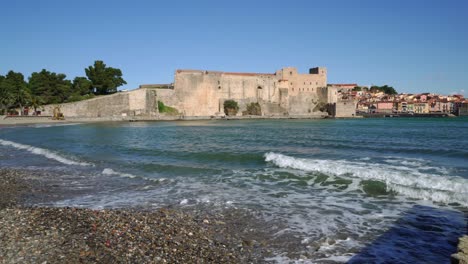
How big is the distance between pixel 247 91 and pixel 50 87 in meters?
29.3

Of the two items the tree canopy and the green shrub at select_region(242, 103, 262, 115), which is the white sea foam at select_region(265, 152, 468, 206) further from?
the green shrub at select_region(242, 103, 262, 115)

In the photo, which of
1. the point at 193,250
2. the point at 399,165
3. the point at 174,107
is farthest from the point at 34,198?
the point at 174,107

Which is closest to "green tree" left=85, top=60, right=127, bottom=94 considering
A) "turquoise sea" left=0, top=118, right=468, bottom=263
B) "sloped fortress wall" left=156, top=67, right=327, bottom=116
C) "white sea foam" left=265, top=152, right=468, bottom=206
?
"sloped fortress wall" left=156, top=67, right=327, bottom=116

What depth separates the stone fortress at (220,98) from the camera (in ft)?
164

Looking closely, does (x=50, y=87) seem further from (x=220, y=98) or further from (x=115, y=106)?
(x=220, y=98)

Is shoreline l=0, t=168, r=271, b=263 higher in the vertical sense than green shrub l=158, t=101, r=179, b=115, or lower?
lower

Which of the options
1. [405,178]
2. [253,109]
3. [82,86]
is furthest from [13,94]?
[405,178]

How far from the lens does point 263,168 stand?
36.0 ft

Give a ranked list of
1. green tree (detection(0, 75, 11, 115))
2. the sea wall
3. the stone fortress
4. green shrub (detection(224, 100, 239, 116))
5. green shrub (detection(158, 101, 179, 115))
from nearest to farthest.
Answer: green tree (detection(0, 75, 11, 115)), the sea wall, the stone fortress, green shrub (detection(158, 101, 179, 115)), green shrub (detection(224, 100, 239, 116))

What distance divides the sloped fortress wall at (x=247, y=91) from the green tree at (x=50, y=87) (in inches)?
504

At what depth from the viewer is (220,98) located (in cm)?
6000

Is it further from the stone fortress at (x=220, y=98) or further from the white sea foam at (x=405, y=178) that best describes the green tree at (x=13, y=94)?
the white sea foam at (x=405, y=178)

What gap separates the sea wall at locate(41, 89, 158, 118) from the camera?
47.6 m

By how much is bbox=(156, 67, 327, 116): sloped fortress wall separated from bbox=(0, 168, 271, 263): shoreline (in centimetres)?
5005
